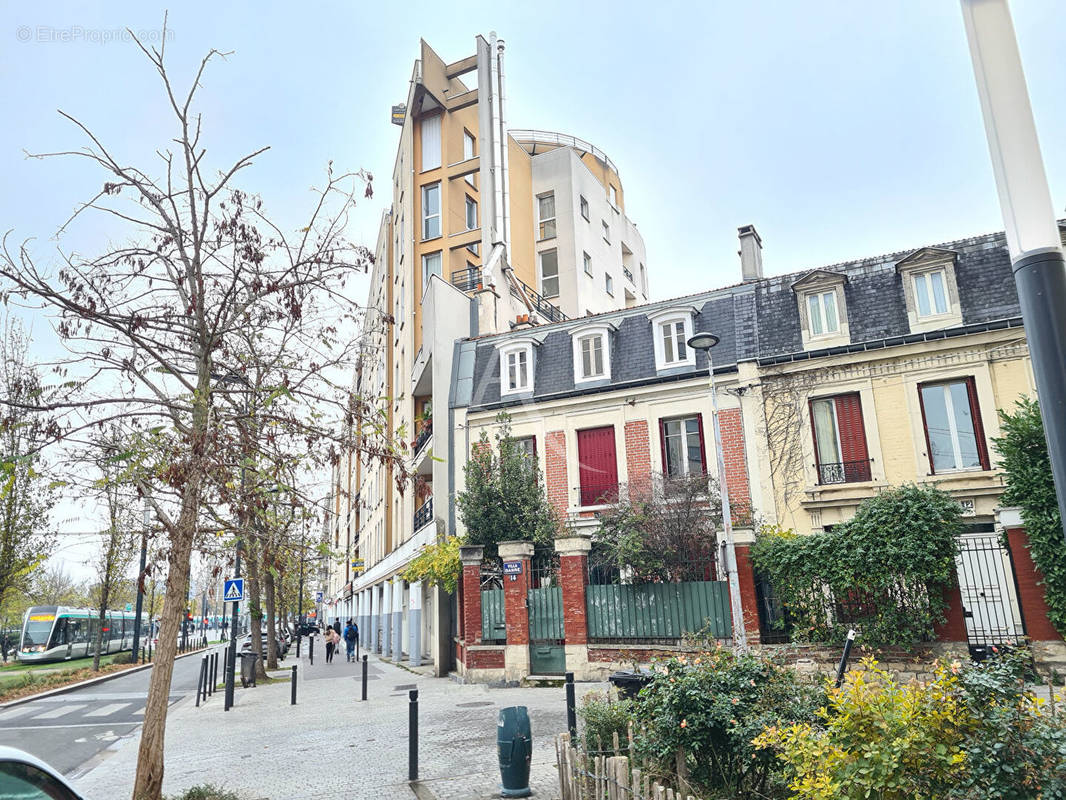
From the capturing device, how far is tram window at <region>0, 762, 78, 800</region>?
136 inches

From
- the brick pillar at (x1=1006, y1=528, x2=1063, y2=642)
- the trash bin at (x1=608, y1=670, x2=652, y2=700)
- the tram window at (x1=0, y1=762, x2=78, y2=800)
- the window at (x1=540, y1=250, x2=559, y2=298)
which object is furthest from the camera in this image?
the window at (x1=540, y1=250, x2=559, y2=298)

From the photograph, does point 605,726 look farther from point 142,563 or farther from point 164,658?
point 142,563

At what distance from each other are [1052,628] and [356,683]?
17070 millimetres

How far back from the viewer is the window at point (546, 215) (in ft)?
122

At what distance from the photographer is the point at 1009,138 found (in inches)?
139

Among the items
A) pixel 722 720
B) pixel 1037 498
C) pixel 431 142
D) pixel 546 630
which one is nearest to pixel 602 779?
pixel 722 720

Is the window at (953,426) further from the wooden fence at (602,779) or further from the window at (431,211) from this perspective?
the window at (431,211)

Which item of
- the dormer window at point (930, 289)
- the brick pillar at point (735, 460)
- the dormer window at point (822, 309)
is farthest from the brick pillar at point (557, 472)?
the dormer window at point (930, 289)

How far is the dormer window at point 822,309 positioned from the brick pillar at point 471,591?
374 inches

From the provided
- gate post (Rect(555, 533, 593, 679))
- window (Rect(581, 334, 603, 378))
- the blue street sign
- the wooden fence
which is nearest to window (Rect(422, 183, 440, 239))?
window (Rect(581, 334, 603, 378))

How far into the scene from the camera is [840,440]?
58.2ft

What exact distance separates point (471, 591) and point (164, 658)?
11.3 m

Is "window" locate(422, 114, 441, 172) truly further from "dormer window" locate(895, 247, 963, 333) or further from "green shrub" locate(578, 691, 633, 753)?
"green shrub" locate(578, 691, 633, 753)

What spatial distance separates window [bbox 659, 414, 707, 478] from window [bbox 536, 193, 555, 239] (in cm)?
1892
